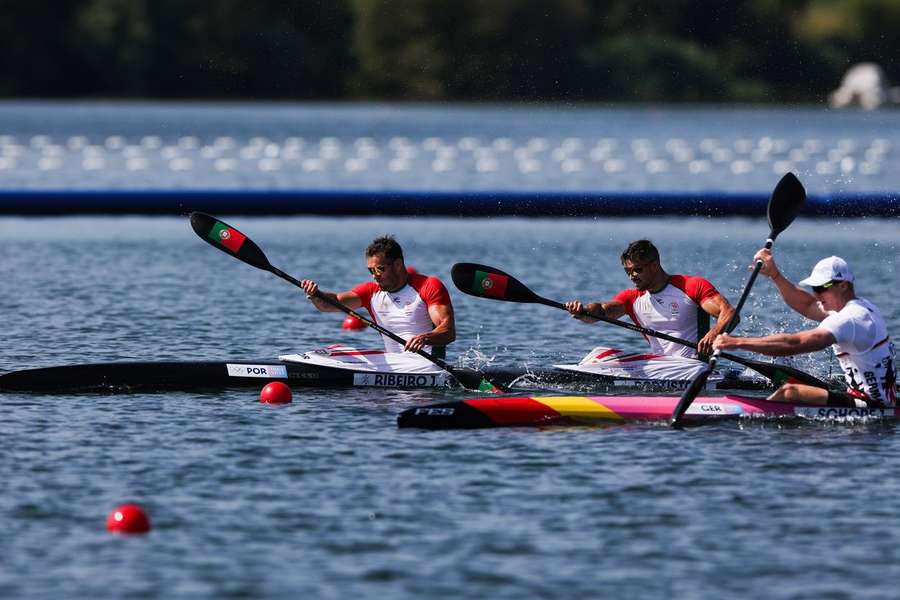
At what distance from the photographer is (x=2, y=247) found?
973 inches

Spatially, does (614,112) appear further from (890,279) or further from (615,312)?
(615,312)

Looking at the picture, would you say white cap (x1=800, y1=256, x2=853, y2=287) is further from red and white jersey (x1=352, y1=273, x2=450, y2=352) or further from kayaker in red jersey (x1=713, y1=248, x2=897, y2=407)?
red and white jersey (x1=352, y1=273, x2=450, y2=352)

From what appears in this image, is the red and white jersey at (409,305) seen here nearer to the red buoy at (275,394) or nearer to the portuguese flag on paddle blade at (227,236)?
the red buoy at (275,394)

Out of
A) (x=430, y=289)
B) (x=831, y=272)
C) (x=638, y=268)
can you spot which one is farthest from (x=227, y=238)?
(x=831, y=272)

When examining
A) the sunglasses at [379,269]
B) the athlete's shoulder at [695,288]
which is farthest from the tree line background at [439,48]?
the athlete's shoulder at [695,288]

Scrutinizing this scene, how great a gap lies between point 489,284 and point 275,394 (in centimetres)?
221

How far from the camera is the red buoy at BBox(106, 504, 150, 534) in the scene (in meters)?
9.06

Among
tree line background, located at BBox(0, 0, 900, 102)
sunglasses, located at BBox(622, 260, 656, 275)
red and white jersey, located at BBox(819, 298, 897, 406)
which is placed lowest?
red and white jersey, located at BBox(819, 298, 897, 406)

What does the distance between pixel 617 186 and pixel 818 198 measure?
23.5 ft

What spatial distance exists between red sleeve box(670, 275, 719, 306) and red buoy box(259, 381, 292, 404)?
318cm

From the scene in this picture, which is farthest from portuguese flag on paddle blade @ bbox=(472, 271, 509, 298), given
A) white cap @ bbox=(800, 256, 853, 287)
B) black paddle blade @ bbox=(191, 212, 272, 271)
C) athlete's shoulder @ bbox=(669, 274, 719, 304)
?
white cap @ bbox=(800, 256, 853, 287)

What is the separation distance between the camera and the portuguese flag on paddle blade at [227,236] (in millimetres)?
14633

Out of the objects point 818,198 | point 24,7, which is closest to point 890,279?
point 818,198

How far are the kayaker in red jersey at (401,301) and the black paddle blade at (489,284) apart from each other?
34 centimetres
